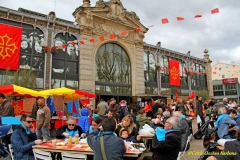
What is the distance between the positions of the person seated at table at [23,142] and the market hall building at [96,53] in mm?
10655

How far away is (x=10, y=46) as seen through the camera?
13578mm

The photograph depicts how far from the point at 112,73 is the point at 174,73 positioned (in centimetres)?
967

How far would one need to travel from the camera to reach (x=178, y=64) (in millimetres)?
25484

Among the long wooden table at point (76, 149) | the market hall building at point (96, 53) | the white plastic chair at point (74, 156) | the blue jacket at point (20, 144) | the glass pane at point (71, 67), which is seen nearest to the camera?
the white plastic chair at point (74, 156)

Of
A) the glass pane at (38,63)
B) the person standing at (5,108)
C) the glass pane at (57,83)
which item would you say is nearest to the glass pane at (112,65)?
the glass pane at (57,83)

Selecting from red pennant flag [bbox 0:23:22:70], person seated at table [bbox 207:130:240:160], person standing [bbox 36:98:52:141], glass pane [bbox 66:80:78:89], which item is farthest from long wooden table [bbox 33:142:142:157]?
glass pane [bbox 66:80:78:89]

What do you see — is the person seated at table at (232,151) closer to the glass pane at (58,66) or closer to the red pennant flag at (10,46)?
the red pennant flag at (10,46)

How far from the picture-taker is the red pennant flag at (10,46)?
43.4ft

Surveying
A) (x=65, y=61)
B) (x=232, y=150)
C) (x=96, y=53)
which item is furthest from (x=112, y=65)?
(x=232, y=150)

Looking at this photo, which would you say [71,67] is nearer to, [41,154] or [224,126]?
[41,154]

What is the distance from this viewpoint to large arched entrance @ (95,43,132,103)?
18.0 meters

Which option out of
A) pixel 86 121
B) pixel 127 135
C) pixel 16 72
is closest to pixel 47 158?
pixel 127 135

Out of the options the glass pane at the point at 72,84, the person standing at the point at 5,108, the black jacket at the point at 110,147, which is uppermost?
the glass pane at the point at 72,84

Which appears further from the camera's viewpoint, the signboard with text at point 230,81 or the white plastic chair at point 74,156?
the signboard with text at point 230,81
